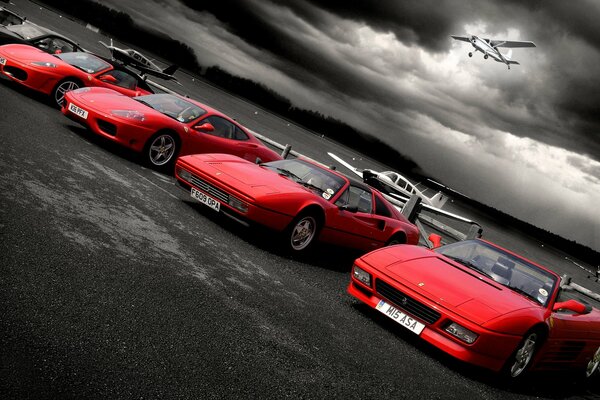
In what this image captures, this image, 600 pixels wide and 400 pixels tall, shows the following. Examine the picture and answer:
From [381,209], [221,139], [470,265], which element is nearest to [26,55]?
[221,139]

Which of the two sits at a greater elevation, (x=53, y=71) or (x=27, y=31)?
(x=27, y=31)

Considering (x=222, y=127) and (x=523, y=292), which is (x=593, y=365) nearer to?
(x=523, y=292)

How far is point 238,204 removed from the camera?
743 cm

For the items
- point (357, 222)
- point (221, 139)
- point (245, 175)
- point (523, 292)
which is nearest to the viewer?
point (523, 292)

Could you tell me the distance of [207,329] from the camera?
4.17 m

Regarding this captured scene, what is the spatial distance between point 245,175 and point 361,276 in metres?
2.64

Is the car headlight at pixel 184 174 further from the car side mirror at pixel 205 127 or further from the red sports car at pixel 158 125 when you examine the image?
the car side mirror at pixel 205 127

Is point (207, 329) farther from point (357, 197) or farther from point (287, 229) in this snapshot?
point (357, 197)

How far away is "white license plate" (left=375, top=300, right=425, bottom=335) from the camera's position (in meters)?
5.65

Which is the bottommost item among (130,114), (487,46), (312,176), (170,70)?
(130,114)

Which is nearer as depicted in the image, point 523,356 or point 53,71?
point 523,356

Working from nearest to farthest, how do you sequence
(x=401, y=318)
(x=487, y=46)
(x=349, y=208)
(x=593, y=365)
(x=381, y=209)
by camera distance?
1. (x=401, y=318)
2. (x=593, y=365)
3. (x=349, y=208)
4. (x=381, y=209)
5. (x=487, y=46)

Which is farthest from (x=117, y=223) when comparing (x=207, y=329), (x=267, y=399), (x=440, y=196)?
(x=440, y=196)

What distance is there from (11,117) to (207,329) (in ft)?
25.2
